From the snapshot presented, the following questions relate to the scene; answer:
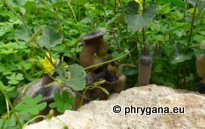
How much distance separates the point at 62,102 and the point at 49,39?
20 centimetres

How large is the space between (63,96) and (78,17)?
1.25m

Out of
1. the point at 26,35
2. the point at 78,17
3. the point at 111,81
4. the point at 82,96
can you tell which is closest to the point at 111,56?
the point at 111,81

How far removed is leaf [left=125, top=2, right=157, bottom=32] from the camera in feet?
4.18

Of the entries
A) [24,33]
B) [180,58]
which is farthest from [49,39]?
[180,58]

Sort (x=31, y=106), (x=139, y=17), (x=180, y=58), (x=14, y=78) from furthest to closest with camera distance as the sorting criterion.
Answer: (x=14, y=78)
(x=180, y=58)
(x=139, y=17)
(x=31, y=106)

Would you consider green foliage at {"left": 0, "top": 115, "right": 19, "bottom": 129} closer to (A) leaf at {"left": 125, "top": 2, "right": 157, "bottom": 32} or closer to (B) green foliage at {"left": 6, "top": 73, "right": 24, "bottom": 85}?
(B) green foliage at {"left": 6, "top": 73, "right": 24, "bottom": 85}

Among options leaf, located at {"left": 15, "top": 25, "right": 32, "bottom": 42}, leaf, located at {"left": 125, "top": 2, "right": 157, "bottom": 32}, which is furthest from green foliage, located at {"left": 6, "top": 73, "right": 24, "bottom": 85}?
leaf, located at {"left": 125, "top": 2, "right": 157, "bottom": 32}

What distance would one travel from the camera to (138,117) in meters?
1.08

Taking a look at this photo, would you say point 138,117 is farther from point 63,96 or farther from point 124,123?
point 63,96

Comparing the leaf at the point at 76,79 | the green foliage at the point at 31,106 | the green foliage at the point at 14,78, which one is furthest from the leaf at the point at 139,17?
the green foliage at the point at 14,78

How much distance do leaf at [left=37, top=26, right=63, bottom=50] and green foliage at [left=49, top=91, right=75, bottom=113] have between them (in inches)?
6.0

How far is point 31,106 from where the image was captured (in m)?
1.18

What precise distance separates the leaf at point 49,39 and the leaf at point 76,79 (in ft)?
0.33

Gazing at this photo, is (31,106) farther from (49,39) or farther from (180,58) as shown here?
(180,58)
